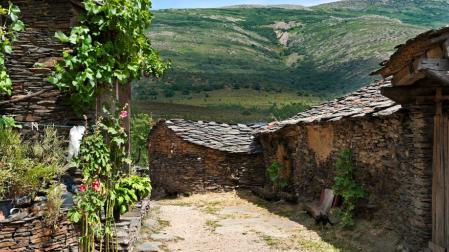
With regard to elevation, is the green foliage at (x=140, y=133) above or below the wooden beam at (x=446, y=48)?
below

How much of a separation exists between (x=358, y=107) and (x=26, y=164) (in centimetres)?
728

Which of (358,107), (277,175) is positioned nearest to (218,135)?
(277,175)

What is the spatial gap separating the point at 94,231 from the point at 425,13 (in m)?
107

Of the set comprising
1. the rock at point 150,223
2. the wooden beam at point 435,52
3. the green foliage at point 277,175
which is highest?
the wooden beam at point 435,52

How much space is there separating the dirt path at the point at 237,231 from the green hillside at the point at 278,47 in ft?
86.6

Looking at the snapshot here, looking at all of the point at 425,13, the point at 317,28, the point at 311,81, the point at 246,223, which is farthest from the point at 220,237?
the point at 425,13

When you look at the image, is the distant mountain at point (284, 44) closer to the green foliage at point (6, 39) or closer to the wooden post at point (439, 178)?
the green foliage at point (6, 39)

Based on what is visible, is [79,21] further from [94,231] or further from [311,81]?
[311,81]

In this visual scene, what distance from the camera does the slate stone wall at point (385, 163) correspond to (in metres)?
7.22

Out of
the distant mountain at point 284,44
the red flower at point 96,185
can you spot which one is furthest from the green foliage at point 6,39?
the distant mountain at point 284,44

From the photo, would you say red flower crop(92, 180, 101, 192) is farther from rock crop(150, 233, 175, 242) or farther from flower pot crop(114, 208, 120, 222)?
rock crop(150, 233, 175, 242)

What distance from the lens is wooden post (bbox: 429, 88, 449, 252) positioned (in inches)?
268

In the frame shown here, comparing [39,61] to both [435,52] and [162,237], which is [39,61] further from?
[435,52]

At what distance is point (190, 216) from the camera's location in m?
12.8
